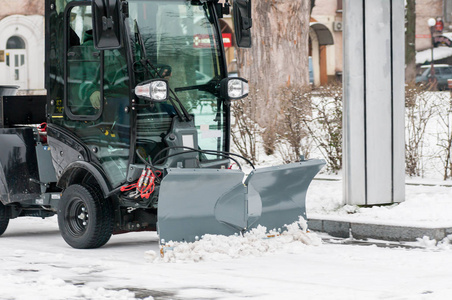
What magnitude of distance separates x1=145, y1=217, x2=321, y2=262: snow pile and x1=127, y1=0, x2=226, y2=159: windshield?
3.49 feet

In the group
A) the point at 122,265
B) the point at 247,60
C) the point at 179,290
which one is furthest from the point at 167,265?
the point at 247,60

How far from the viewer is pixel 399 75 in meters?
11.1

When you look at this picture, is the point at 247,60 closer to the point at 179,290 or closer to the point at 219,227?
the point at 219,227

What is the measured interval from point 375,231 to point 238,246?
183cm

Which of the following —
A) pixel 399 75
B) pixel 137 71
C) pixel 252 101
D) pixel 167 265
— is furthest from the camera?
pixel 252 101

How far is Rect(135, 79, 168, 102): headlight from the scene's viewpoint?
28.5ft

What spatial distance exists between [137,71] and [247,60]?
29.1 ft

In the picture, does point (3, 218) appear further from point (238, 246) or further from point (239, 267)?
point (239, 267)

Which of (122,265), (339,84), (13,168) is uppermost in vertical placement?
(339,84)

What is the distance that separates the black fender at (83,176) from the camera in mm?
9062

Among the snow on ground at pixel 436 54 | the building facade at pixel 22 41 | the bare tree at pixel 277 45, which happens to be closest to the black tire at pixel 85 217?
the bare tree at pixel 277 45

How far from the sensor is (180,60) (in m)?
9.30

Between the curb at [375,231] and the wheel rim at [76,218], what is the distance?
2.53 meters

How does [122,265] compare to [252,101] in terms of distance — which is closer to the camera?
[122,265]
